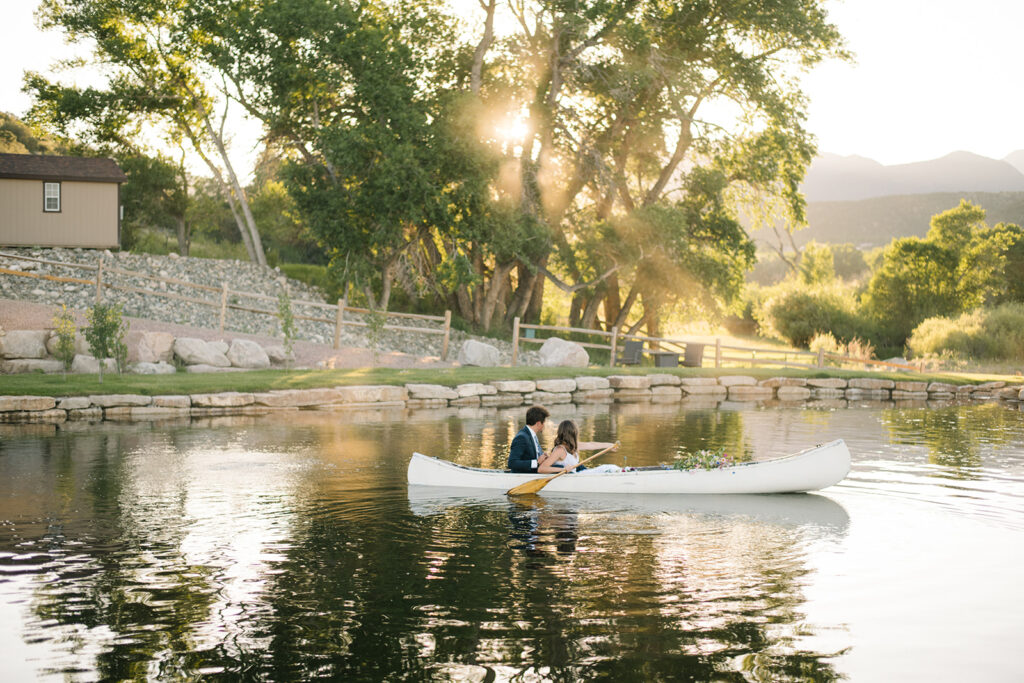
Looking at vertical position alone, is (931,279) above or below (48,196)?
below

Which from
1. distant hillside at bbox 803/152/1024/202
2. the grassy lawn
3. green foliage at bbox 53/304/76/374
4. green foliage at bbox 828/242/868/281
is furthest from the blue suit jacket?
distant hillside at bbox 803/152/1024/202

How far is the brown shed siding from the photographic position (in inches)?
1294

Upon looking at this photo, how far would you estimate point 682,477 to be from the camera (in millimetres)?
11492

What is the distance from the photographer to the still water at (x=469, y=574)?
20.1 feet

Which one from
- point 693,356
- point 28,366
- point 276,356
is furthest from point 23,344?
point 693,356

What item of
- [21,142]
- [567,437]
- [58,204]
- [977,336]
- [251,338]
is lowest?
[567,437]

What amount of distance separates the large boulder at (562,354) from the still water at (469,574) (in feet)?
45.7

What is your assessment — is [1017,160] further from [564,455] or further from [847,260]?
[564,455]

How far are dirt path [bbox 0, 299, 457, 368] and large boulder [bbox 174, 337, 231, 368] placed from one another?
1669 mm

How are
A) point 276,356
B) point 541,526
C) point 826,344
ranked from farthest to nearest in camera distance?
point 826,344 < point 276,356 < point 541,526

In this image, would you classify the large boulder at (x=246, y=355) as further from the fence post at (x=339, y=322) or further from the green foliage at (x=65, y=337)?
the green foliage at (x=65, y=337)

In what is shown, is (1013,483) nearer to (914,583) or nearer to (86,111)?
(914,583)

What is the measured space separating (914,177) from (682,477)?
538ft

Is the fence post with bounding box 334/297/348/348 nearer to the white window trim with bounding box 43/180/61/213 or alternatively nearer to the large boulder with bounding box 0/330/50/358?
the large boulder with bounding box 0/330/50/358
